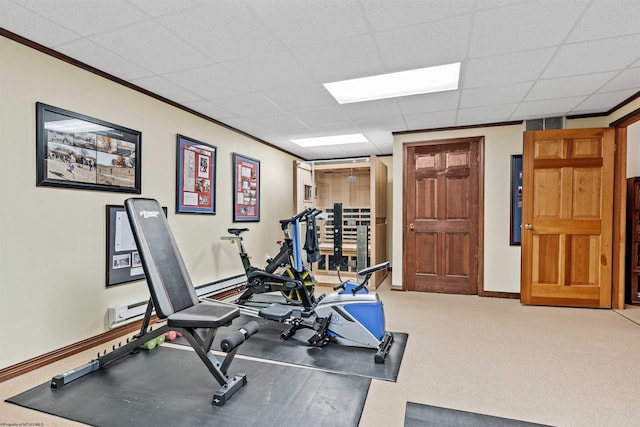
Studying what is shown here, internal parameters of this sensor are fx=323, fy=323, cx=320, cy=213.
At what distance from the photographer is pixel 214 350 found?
2.82 metres

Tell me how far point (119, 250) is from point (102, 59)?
1681 mm

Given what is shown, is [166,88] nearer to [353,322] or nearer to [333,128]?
[333,128]

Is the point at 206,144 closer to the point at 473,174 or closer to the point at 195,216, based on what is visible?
the point at 195,216

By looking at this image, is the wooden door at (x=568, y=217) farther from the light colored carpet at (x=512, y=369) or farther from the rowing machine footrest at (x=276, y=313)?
the rowing machine footrest at (x=276, y=313)

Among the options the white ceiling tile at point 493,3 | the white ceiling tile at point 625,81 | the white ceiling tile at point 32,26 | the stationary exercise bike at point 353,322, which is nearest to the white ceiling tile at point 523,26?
the white ceiling tile at point 493,3

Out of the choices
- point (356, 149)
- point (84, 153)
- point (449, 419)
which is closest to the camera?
point (449, 419)

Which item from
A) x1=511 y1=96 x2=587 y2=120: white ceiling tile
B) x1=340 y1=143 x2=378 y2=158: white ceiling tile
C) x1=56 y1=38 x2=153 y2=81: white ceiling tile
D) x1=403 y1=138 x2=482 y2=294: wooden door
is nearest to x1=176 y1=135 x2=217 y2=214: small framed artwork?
x1=56 y1=38 x2=153 y2=81: white ceiling tile

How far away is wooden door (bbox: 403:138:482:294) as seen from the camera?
4.91 metres

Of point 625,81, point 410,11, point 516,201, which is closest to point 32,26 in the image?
point 410,11

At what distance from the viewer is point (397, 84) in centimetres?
333

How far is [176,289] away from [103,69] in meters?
2.12

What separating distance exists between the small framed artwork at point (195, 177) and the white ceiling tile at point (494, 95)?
3.17 meters

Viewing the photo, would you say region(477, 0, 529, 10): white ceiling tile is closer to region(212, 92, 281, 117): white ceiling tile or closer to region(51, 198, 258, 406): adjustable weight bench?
region(212, 92, 281, 117): white ceiling tile

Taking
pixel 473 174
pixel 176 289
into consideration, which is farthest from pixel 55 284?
pixel 473 174
